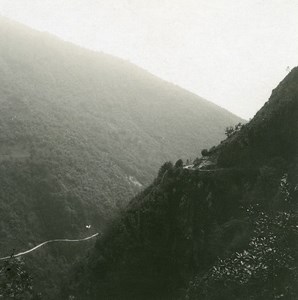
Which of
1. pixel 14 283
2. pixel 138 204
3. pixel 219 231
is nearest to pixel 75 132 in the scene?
pixel 14 283

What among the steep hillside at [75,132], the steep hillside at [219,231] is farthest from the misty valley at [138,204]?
the steep hillside at [75,132]

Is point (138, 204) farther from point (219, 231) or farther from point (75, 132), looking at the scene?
point (75, 132)

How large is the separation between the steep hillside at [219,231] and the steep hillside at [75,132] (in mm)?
9927

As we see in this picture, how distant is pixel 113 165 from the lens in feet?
145

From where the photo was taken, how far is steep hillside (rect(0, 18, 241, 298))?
3219cm

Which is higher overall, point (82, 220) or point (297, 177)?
point (297, 177)

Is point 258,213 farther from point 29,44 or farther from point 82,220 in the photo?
A: point 29,44

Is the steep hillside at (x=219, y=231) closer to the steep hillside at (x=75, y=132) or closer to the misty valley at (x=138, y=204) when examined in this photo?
the misty valley at (x=138, y=204)

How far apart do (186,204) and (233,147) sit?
12.3ft

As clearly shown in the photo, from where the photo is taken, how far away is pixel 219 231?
17.0 metres

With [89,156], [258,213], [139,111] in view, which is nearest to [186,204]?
[258,213]

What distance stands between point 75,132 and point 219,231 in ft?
111

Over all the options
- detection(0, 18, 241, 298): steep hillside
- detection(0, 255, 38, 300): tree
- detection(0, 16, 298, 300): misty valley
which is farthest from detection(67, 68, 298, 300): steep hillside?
detection(0, 18, 241, 298): steep hillside

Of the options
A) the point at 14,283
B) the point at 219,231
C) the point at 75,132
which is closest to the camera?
the point at 219,231
